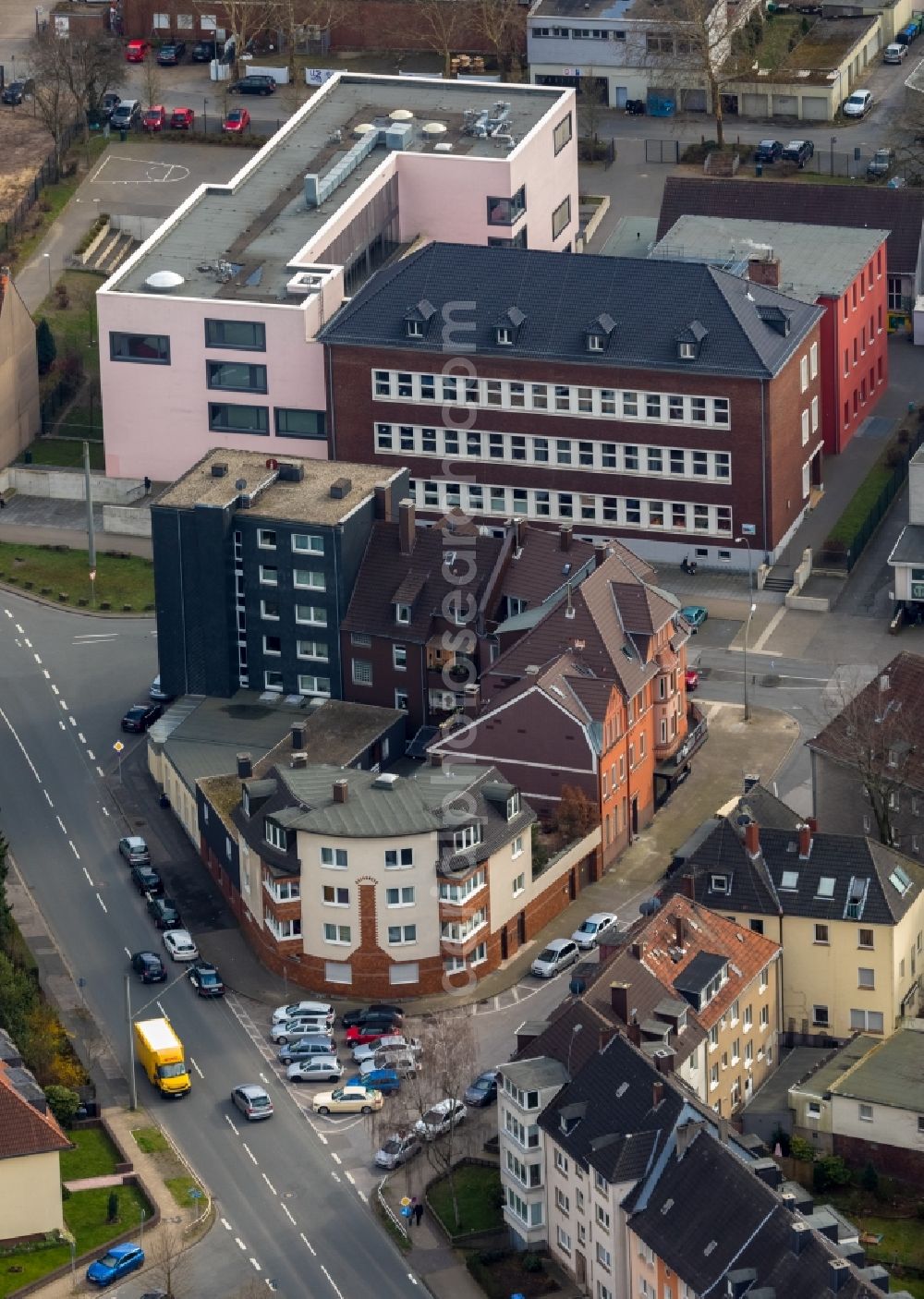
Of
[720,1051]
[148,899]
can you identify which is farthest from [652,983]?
[148,899]

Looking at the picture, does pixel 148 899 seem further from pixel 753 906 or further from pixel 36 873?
pixel 753 906

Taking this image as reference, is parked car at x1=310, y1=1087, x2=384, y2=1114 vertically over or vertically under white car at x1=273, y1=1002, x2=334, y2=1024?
under

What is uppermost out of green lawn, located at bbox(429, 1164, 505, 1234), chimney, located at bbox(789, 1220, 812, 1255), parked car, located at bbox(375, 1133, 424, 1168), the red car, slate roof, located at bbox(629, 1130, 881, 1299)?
chimney, located at bbox(789, 1220, 812, 1255)

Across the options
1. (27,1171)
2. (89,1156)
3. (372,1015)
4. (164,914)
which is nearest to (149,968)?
(164,914)

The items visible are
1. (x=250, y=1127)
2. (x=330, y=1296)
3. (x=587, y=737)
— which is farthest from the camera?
(x=587, y=737)

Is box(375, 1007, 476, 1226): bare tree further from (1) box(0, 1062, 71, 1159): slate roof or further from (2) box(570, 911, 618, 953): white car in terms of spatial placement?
(1) box(0, 1062, 71, 1159): slate roof

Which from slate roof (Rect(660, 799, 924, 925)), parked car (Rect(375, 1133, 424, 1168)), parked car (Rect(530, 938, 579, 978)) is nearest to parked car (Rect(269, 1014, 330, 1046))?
parked car (Rect(375, 1133, 424, 1168))

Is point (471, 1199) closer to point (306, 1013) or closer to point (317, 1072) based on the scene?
point (317, 1072)
